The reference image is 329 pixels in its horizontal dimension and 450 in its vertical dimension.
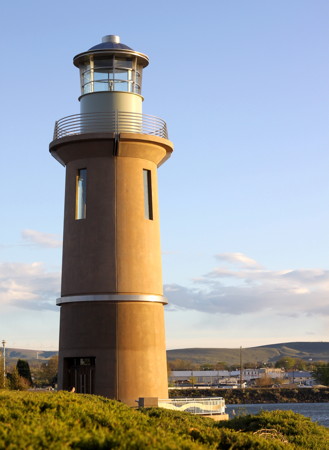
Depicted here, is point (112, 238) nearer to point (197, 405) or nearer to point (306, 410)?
point (197, 405)

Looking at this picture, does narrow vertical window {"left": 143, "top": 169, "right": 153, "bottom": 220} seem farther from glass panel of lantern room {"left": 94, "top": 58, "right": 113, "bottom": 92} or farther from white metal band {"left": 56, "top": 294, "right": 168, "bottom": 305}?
glass panel of lantern room {"left": 94, "top": 58, "right": 113, "bottom": 92}

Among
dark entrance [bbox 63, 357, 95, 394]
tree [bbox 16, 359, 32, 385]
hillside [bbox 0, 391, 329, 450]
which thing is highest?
tree [bbox 16, 359, 32, 385]

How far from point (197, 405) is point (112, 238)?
738 centimetres

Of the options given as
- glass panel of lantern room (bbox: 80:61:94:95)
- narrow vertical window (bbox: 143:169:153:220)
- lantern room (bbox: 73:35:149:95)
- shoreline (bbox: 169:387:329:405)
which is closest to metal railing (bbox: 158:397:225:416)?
narrow vertical window (bbox: 143:169:153:220)

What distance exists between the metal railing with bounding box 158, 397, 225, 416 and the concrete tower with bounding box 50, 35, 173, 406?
1.76 m

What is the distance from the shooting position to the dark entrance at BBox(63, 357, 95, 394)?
104 ft

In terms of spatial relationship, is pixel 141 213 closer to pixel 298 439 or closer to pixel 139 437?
pixel 298 439

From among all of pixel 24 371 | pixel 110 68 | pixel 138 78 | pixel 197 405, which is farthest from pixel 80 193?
pixel 24 371

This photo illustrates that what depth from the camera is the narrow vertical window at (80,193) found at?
3312cm

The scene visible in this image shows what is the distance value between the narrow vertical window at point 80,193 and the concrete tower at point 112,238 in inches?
2.0

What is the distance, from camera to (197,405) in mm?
30672

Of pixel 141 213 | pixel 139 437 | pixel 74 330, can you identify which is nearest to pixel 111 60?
pixel 141 213

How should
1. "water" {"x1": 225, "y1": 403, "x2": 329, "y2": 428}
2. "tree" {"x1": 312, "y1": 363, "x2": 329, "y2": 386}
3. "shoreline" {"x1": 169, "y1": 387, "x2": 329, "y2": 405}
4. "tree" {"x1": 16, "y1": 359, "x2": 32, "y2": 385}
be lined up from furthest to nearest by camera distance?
1. "tree" {"x1": 312, "y1": 363, "x2": 329, "y2": 386}
2. "shoreline" {"x1": 169, "y1": 387, "x2": 329, "y2": 405}
3. "water" {"x1": 225, "y1": 403, "x2": 329, "y2": 428}
4. "tree" {"x1": 16, "y1": 359, "x2": 32, "y2": 385}

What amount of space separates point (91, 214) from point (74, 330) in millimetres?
4740
